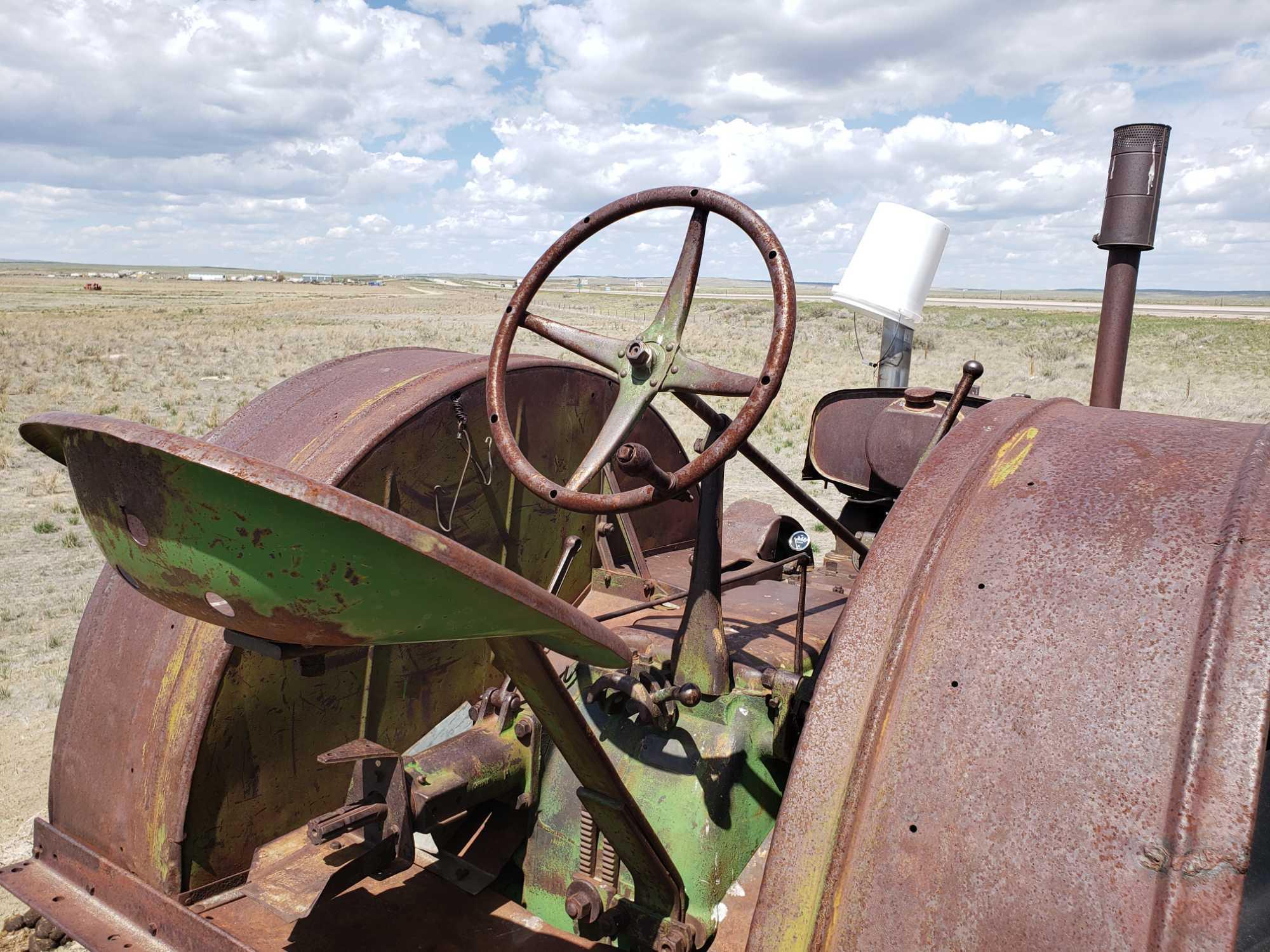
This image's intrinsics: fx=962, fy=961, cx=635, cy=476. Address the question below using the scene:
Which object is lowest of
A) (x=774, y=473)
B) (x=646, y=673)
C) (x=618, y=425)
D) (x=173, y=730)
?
(x=173, y=730)

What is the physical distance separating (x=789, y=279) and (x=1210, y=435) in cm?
100

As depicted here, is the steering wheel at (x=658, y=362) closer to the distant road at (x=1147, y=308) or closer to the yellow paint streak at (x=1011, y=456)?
the yellow paint streak at (x=1011, y=456)

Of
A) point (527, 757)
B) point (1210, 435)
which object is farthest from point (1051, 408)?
point (527, 757)

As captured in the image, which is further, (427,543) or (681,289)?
(681,289)

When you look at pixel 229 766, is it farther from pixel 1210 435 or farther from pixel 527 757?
pixel 1210 435

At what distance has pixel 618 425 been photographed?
265 centimetres

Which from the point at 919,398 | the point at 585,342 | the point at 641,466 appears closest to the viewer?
the point at 641,466

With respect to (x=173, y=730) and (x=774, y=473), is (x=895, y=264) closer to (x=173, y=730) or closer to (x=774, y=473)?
(x=774, y=473)

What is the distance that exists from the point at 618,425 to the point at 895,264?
2810mm

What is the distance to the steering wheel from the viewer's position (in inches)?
91.7

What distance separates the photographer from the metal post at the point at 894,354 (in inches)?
200

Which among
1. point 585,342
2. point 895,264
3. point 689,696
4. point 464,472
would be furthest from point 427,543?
point 895,264

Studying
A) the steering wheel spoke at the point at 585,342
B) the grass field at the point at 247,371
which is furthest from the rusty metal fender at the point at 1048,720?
the grass field at the point at 247,371

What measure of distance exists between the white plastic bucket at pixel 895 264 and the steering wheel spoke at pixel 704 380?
102 inches
